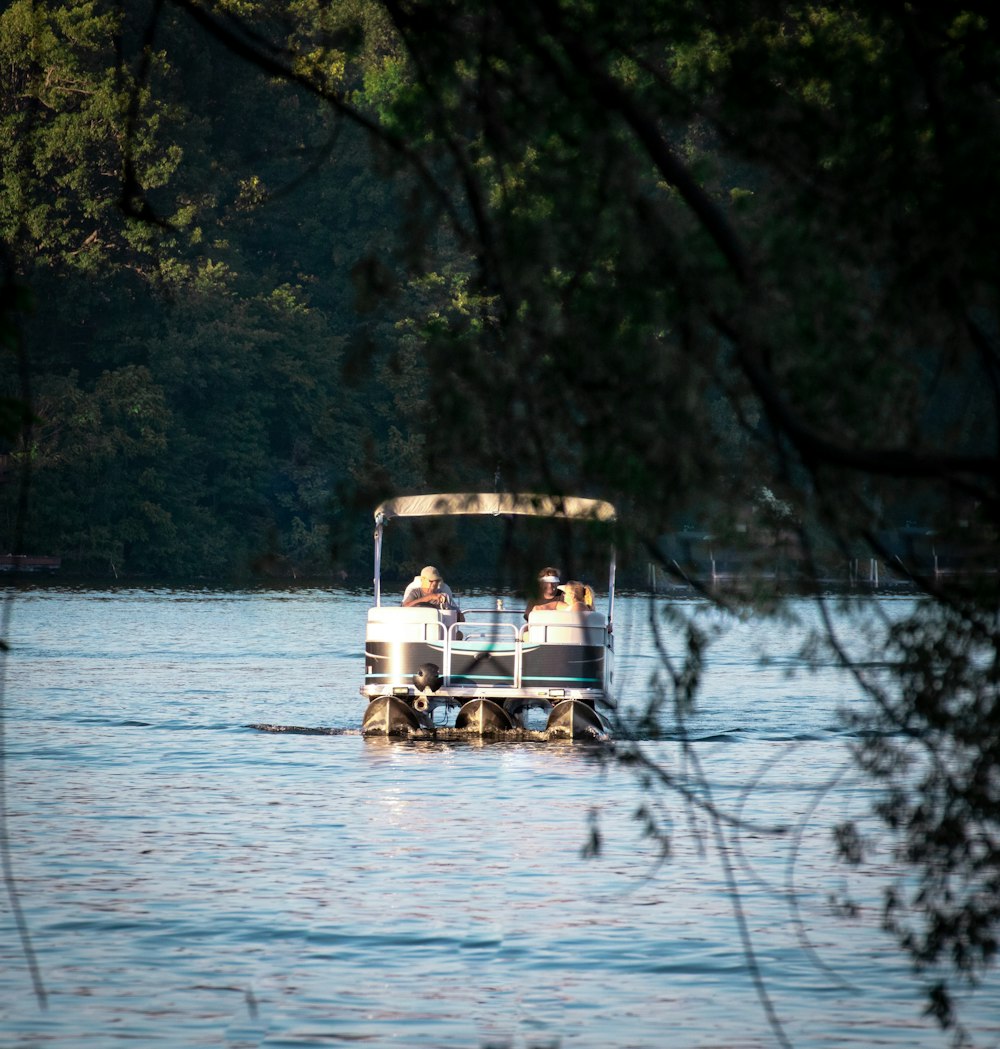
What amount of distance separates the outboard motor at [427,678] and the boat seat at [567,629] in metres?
1.06

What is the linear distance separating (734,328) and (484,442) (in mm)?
964

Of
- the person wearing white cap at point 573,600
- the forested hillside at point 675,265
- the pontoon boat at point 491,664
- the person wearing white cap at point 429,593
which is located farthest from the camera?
the person wearing white cap at point 429,593

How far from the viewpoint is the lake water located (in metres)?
11.2

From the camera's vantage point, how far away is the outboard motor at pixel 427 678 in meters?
23.3

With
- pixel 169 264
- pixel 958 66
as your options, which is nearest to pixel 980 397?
pixel 958 66

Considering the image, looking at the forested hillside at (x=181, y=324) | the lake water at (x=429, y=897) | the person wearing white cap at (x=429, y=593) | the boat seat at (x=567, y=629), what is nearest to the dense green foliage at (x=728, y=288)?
the lake water at (x=429, y=897)

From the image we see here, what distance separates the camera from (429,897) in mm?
14742

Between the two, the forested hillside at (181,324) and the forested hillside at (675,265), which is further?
the forested hillside at (181,324)

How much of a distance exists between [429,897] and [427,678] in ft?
28.3

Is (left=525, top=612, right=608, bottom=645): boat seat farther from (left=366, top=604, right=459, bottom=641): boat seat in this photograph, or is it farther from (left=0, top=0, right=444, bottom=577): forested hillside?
(left=0, top=0, right=444, bottom=577): forested hillside

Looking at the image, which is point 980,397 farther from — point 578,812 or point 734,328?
point 578,812

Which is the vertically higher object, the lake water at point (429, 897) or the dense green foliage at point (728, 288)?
the dense green foliage at point (728, 288)

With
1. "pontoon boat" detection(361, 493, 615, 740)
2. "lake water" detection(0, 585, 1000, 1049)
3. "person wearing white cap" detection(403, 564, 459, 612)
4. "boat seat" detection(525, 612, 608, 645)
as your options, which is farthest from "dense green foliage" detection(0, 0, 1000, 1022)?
"person wearing white cap" detection(403, 564, 459, 612)

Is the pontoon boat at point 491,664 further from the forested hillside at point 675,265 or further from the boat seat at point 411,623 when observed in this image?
the forested hillside at point 675,265
